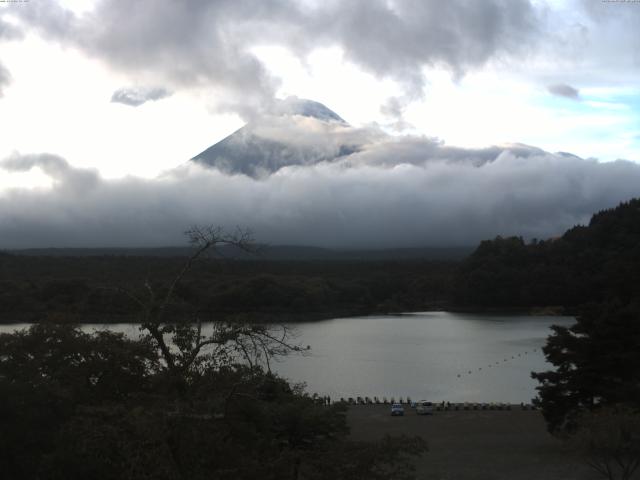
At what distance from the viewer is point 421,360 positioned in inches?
1179

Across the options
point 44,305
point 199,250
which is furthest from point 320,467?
point 44,305

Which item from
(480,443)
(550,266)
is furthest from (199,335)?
(550,266)

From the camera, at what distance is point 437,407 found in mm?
19188

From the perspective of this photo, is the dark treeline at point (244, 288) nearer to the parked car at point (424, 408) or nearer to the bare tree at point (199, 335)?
the parked car at point (424, 408)

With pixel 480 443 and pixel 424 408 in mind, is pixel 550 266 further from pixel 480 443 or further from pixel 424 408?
pixel 480 443

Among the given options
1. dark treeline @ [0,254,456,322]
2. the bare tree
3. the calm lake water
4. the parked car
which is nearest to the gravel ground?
the parked car

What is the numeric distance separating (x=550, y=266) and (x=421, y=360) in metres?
31.0

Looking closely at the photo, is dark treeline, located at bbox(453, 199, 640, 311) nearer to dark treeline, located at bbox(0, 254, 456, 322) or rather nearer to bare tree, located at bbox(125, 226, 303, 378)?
dark treeline, located at bbox(0, 254, 456, 322)

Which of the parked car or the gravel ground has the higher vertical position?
the gravel ground

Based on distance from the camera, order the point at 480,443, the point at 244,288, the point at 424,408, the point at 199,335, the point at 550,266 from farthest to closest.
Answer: the point at 550,266
the point at 244,288
the point at 424,408
the point at 480,443
the point at 199,335

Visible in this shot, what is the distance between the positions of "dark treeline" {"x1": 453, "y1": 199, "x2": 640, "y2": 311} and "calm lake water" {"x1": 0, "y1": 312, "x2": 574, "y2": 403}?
954cm

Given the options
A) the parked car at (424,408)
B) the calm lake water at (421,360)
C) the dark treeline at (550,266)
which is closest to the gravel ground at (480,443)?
the parked car at (424,408)

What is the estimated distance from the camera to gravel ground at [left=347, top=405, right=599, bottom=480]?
11984mm

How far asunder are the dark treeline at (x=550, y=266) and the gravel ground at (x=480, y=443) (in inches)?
1417
